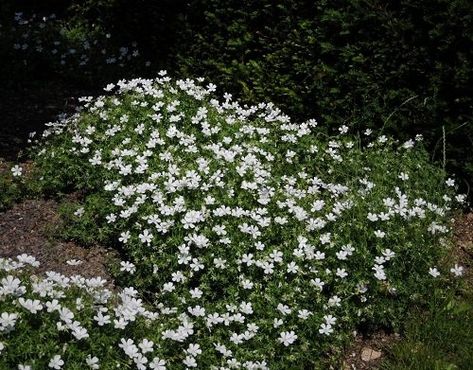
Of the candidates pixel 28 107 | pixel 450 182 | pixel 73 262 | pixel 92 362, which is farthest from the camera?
pixel 28 107

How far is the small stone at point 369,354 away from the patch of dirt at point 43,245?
1.81 meters

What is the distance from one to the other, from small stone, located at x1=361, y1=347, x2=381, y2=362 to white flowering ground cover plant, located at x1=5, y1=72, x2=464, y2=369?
19 centimetres

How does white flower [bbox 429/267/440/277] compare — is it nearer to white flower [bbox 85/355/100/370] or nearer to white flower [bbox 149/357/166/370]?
white flower [bbox 149/357/166/370]

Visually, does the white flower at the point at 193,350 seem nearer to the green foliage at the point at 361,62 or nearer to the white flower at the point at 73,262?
the white flower at the point at 73,262

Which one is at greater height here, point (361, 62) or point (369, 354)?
point (361, 62)

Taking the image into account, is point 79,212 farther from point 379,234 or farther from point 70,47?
point 70,47

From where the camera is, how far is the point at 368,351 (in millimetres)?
4348

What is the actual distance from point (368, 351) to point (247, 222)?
1.22 metres

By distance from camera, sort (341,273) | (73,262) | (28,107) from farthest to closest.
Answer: (28,107) < (73,262) < (341,273)

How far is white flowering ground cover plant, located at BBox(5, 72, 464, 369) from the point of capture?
4031mm

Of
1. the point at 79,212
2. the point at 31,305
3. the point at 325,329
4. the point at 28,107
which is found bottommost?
the point at 28,107

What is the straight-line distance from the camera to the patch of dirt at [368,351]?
13.9 ft

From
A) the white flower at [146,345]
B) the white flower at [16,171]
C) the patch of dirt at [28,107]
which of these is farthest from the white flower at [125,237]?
the patch of dirt at [28,107]

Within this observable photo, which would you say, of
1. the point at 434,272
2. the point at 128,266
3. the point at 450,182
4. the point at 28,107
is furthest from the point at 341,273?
the point at 28,107
